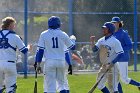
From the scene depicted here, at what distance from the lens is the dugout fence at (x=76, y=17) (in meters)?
20.2

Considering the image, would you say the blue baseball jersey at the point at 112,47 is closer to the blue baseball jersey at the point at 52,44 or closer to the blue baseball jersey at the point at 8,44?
the blue baseball jersey at the point at 52,44

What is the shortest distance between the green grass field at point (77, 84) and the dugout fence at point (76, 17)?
1200mm

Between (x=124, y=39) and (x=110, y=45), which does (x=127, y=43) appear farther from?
(x=110, y=45)

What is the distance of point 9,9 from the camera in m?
20.3

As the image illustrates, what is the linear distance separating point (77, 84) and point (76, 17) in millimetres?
4894

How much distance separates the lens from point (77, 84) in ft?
55.2

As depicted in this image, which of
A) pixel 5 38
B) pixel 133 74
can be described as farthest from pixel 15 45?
pixel 133 74

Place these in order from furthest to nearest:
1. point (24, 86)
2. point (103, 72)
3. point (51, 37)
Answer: point (24, 86) < point (103, 72) < point (51, 37)

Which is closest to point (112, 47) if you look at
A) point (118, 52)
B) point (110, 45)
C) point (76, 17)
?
point (110, 45)

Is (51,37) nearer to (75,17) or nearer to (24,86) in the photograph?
(24,86)

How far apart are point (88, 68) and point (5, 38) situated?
385 inches

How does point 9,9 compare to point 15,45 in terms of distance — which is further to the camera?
point 9,9

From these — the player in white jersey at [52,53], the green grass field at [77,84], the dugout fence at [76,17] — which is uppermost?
the dugout fence at [76,17]

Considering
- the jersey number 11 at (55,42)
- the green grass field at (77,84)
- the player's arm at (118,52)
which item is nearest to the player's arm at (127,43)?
the player's arm at (118,52)
